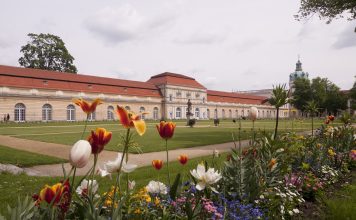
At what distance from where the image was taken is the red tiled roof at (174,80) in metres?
63.3

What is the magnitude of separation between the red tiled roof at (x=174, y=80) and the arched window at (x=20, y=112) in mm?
28587

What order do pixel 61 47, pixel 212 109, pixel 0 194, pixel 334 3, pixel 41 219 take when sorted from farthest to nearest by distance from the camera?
1. pixel 212 109
2. pixel 61 47
3. pixel 334 3
4. pixel 0 194
5. pixel 41 219

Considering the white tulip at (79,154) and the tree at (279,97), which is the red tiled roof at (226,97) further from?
the white tulip at (79,154)

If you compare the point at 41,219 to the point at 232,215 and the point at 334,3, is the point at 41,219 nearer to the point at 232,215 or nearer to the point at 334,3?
the point at 232,215

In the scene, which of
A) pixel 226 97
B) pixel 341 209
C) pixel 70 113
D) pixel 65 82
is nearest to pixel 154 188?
pixel 341 209

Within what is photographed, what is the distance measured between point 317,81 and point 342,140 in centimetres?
6586

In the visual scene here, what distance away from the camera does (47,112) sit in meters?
44.1

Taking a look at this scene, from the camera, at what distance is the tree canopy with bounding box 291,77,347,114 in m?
64.7

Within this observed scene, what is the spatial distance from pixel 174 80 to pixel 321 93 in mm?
31688

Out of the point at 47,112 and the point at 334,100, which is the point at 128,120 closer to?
the point at 47,112

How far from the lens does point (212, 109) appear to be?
7244 cm

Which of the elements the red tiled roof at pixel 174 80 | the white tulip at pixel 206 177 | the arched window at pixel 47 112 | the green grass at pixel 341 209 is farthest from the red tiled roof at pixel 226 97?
the white tulip at pixel 206 177

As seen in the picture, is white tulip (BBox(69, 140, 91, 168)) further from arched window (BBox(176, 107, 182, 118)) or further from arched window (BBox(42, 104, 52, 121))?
arched window (BBox(176, 107, 182, 118))

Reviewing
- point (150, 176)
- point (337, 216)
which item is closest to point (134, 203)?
point (337, 216)
